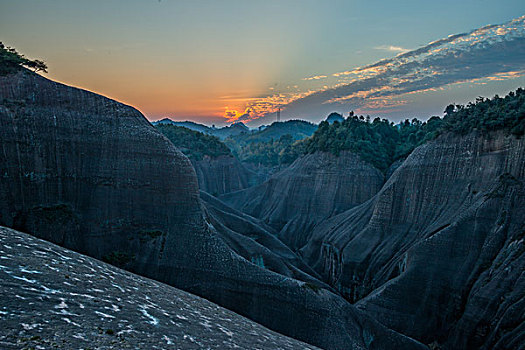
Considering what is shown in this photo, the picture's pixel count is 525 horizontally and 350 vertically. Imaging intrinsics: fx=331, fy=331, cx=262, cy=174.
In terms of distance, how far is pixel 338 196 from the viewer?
1927 inches

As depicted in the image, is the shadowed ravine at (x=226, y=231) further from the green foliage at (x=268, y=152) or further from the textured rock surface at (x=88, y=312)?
the green foliage at (x=268, y=152)

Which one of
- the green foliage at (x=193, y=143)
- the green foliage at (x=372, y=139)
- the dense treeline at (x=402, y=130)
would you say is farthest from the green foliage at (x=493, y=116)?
the green foliage at (x=193, y=143)

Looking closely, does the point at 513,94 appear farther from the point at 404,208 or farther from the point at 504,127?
the point at 404,208

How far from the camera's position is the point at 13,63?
67.3 feet

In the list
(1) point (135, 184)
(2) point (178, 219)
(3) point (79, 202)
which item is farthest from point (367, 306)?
(3) point (79, 202)

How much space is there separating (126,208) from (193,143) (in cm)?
5868

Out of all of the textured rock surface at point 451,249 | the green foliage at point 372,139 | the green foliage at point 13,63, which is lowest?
the textured rock surface at point 451,249

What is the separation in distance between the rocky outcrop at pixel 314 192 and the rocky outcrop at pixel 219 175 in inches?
654

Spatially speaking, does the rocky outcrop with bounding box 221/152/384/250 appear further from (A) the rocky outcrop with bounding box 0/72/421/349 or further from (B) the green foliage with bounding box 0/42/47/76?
(B) the green foliage with bounding box 0/42/47/76

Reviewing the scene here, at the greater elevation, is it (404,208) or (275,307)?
(404,208)

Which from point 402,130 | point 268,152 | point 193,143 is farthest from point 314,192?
point 268,152

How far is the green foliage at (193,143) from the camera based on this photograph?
76812 mm

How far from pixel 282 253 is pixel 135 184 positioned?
1930 centimetres

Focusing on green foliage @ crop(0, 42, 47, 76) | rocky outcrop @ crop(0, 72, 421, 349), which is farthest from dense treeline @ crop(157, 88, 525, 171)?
green foliage @ crop(0, 42, 47, 76)
